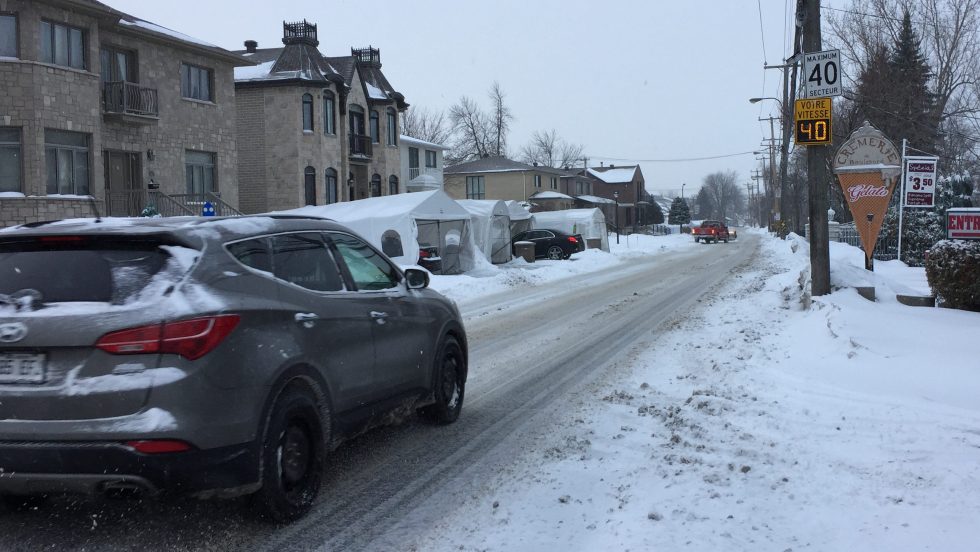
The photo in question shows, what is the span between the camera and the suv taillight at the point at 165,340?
3742 mm

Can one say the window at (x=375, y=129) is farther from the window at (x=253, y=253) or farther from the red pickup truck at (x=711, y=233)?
the window at (x=253, y=253)

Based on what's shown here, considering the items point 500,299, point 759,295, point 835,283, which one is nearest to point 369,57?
point 500,299

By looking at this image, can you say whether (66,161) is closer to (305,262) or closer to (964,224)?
(305,262)

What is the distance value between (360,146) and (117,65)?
15.0 m

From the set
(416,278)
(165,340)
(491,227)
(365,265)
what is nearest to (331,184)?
(491,227)

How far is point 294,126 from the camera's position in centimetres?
3309

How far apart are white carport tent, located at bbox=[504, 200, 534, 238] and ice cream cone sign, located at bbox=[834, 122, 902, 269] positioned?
21.4m

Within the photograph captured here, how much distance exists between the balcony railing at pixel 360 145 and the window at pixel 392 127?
10.1 feet

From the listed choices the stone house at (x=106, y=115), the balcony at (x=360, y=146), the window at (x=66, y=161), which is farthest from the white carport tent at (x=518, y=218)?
the window at (x=66, y=161)

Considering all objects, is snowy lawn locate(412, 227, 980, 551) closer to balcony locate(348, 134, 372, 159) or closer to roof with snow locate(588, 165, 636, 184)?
balcony locate(348, 134, 372, 159)

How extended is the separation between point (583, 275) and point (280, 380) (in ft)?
75.5

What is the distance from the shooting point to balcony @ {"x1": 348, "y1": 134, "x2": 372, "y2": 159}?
38.0m

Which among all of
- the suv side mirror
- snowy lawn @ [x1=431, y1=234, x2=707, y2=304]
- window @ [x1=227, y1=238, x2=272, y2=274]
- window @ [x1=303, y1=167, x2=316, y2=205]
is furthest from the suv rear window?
window @ [x1=303, y1=167, x2=316, y2=205]

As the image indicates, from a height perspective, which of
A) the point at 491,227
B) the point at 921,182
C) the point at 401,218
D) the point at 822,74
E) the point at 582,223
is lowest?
the point at 491,227
